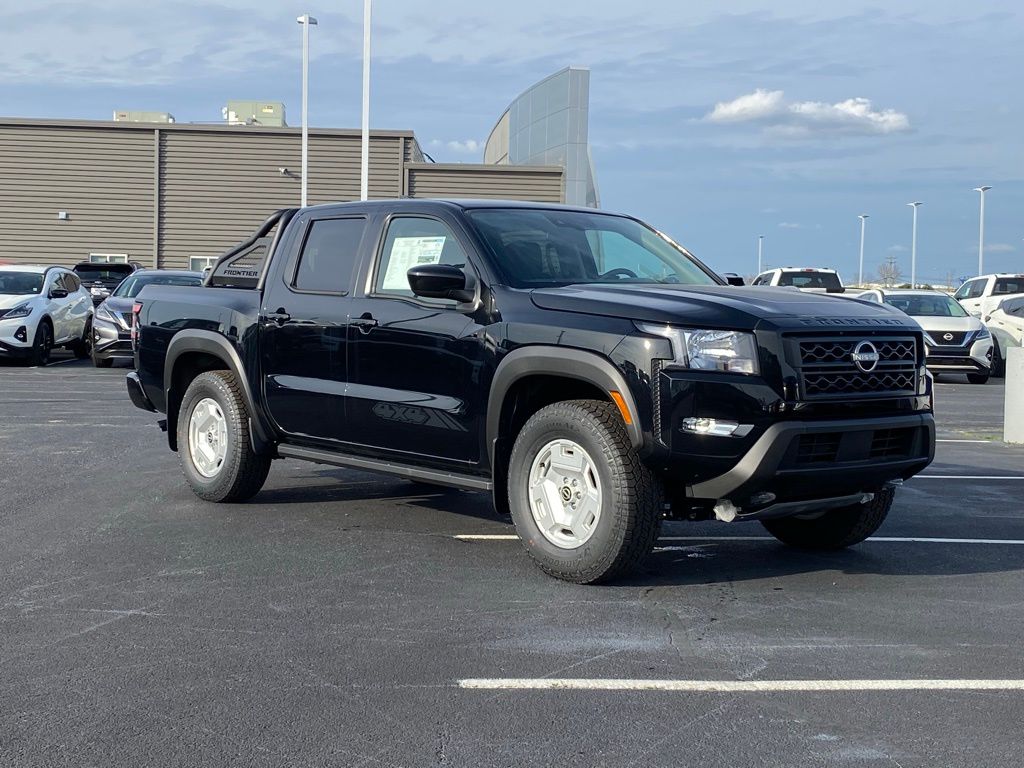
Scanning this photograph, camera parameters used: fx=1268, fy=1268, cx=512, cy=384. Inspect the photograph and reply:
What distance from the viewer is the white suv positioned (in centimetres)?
2005

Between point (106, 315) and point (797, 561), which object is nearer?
point (797, 561)

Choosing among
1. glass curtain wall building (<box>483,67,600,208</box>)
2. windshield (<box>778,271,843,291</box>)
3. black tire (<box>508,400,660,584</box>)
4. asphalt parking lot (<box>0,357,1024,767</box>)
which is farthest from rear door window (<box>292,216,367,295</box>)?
glass curtain wall building (<box>483,67,600,208</box>)

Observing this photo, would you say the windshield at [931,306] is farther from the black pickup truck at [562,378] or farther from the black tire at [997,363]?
the black pickup truck at [562,378]

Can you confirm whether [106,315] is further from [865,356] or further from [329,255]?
[865,356]

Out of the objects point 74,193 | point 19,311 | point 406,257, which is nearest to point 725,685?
point 406,257

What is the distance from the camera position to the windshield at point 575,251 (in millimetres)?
6582

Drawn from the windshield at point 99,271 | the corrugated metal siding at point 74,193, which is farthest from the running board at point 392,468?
the corrugated metal siding at point 74,193

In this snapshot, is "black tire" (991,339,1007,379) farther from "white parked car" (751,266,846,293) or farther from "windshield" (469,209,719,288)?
"windshield" (469,209,719,288)

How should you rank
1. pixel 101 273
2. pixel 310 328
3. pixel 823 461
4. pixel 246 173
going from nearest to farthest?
pixel 823 461 → pixel 310 328 → pixel 101 273 → pixel 246 173

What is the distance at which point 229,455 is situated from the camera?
7.94 meters

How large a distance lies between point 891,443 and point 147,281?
54.5 feet

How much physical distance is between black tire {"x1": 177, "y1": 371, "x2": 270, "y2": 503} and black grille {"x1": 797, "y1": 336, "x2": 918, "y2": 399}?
3.75 metres

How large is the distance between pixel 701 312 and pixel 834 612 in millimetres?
1443

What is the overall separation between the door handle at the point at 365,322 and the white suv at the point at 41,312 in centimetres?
1467
